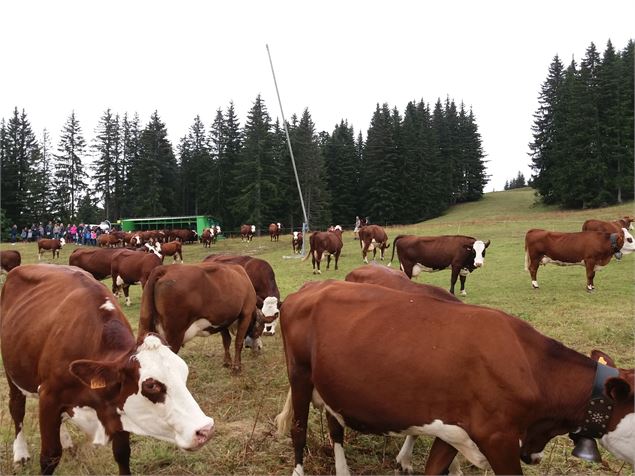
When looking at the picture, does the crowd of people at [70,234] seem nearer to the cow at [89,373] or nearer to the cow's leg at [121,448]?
the cow at [89,373]

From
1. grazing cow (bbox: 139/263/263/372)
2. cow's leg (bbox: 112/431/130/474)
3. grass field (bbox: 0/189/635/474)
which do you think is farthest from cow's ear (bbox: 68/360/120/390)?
grazing cow (bbox: 139/263/263/372)

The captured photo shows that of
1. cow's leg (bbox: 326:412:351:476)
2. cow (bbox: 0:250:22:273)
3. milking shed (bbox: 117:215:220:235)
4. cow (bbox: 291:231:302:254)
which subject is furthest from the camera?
milking shed (bbox: 117:215:220:235)

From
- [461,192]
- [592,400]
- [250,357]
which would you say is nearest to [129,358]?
[592,400]

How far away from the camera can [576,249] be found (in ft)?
50.2

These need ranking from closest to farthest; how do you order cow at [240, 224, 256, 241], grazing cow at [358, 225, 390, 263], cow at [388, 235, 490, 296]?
cow at [388, 235, 490, 296] < grazing cow at [358, 225, 390, 263] < cow at [240, 224, 256, 241]

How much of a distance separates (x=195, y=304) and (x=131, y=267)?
9285 millimetres

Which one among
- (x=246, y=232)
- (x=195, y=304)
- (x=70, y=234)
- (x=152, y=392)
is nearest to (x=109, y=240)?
(x=246, y=232)

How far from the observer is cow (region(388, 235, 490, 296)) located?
1557 centimetres

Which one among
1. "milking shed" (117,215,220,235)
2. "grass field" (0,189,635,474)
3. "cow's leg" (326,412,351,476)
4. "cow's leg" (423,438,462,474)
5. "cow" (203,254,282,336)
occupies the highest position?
"milking shed" (117,215,220,235)

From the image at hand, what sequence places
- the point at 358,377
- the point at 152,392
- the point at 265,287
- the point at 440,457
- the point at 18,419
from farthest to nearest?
the point at 265,287 < the point at 18,419 < the point at 358,377 < the point at 440,457 < the point at 152,392

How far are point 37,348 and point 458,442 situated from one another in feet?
11.6

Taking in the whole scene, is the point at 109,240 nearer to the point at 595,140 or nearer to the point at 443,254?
the point at 443,254

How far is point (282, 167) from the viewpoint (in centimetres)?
6031

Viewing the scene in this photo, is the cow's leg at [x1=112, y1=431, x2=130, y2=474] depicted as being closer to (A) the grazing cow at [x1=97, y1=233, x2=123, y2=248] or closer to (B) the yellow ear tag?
(B) the yellow ear tag
